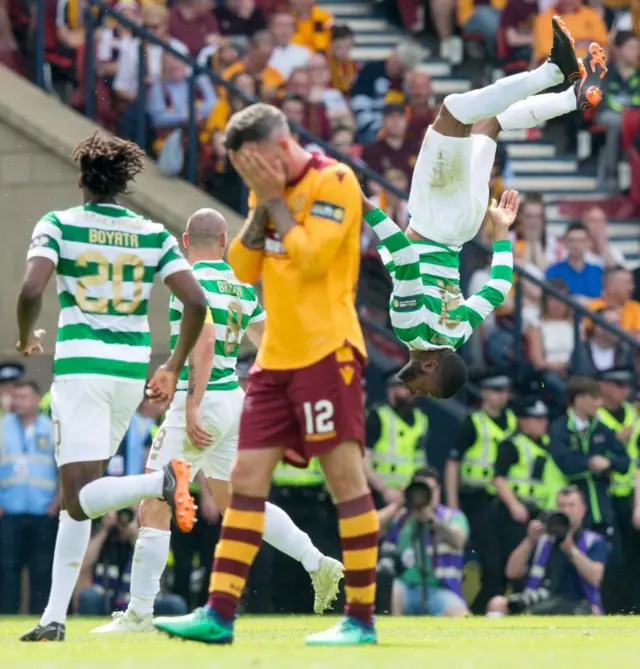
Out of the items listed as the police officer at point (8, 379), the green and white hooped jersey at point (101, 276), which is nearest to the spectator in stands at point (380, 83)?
the police officer at point (8, 379)

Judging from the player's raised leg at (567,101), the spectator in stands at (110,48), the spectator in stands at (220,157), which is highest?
the spectator in stands at (110,48)

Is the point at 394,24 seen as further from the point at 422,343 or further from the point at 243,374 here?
the point at 422,343

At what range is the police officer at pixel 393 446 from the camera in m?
15.5

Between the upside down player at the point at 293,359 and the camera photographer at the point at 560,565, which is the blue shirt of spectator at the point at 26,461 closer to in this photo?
the camera photographer at the point at 560,565

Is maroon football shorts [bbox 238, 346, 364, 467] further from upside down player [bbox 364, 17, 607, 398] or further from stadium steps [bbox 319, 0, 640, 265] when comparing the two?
stadium steps [bbox 319, 0, 640, 265]

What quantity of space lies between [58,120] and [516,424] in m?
4.40

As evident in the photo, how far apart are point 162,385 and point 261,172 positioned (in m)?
1.47

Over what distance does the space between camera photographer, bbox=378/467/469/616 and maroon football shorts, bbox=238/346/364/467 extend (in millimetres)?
6056

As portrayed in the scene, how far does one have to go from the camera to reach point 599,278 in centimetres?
1789

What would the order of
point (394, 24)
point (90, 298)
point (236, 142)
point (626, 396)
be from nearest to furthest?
1. point (236, 142)
2. point (90, 298)
3. point (626, 396)
4. point (394, 24)

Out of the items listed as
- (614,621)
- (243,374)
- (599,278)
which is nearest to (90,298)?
(614,621)

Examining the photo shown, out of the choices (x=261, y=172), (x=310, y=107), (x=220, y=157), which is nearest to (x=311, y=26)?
(x=310, y=107)

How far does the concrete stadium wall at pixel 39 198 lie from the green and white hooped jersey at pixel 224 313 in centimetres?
480

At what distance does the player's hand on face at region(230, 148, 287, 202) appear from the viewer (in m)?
8.34
